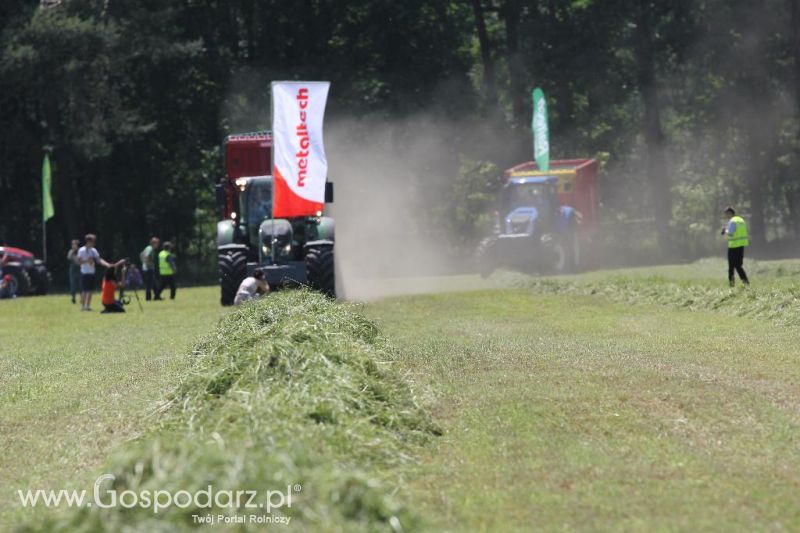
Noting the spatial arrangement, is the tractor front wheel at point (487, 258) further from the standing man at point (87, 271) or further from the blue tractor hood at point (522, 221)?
the standing man at point (87, 271)

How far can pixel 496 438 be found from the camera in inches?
444

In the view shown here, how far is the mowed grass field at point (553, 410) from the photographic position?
8.92m

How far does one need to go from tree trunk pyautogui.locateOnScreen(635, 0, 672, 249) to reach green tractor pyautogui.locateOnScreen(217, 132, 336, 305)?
89.1 ft

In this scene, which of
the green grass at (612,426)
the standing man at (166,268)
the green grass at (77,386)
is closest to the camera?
the green grass at (612,426)

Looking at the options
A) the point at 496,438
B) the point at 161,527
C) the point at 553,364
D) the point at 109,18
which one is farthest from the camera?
the point at 109,18

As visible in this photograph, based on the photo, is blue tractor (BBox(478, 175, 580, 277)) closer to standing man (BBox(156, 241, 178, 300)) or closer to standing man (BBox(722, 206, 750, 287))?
standing man (BBox(156, 241, 178, 300))

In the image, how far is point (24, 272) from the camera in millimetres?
46500

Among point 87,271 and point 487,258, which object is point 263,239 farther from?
point 487,258

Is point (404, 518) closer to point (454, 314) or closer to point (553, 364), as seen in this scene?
point (553, 364)

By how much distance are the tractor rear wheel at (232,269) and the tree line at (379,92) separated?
73.7ft

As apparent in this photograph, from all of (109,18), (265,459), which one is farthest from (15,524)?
(109,18)

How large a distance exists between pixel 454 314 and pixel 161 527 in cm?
1944

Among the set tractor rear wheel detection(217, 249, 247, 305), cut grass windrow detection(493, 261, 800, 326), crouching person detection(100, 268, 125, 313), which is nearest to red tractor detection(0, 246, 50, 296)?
crouching person detection(100, 268, 125, 313)

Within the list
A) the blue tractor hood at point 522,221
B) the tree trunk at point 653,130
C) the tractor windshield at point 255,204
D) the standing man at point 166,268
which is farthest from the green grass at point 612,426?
the tree trunk at point 653,130
